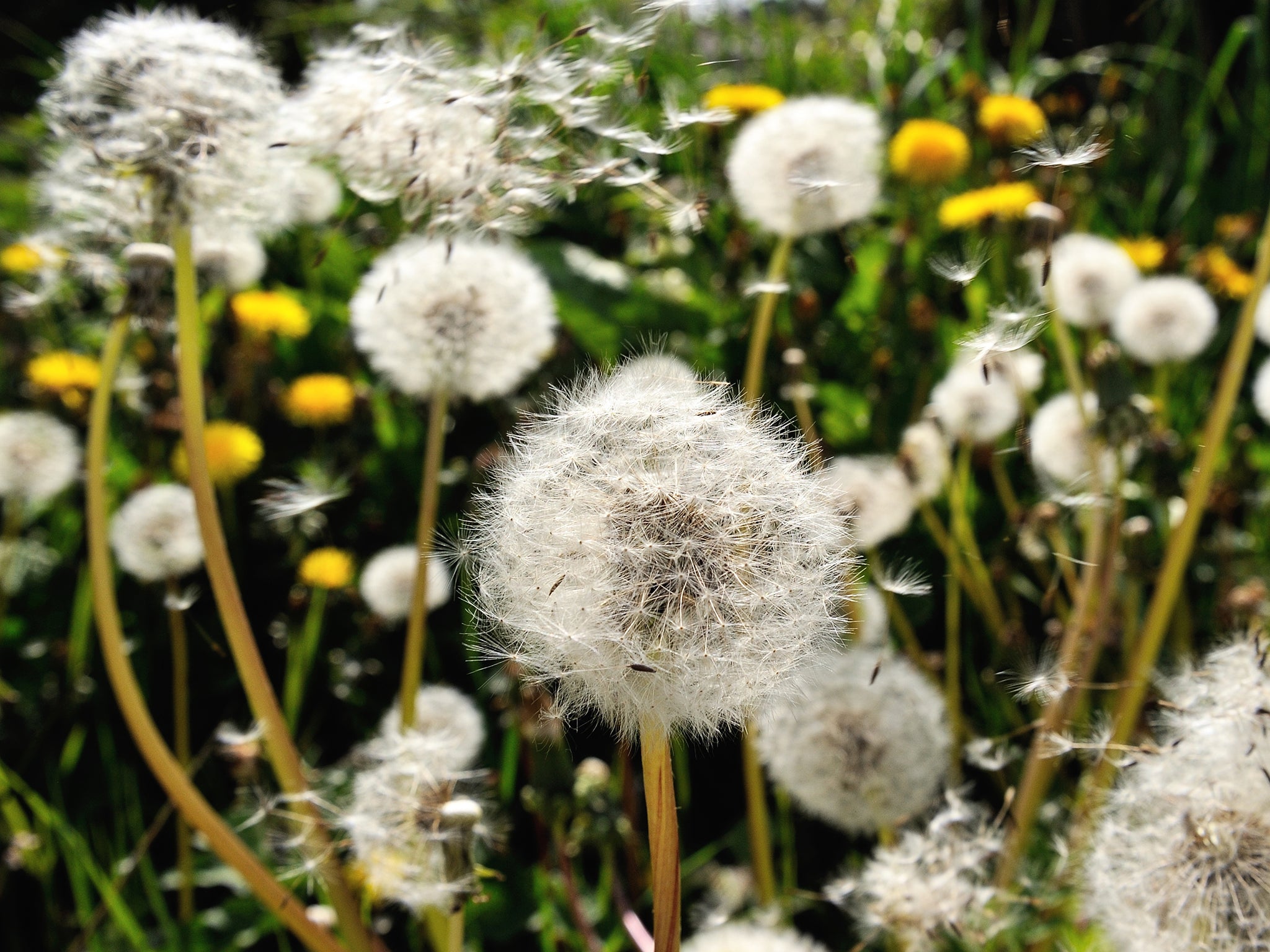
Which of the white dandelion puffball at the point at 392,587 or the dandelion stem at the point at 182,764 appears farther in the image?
the white dandelion puffball at the point at 392,587

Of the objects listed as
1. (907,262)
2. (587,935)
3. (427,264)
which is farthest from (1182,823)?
(907,262)

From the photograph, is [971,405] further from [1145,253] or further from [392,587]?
[1145,253]

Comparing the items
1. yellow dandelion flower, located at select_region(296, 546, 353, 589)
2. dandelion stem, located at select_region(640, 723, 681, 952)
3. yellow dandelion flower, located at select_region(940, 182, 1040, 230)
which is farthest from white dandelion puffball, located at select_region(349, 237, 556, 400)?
yellow dandelion flower, located at select_region(940, 182, 1040, 230)

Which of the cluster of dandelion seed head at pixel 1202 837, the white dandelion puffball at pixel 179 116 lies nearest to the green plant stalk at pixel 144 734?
the white dandelion puffball at pixel 179 116

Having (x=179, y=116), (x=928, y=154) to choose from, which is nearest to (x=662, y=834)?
(x=179, y=116)

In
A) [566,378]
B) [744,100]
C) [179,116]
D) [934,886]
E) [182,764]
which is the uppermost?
[179,116]

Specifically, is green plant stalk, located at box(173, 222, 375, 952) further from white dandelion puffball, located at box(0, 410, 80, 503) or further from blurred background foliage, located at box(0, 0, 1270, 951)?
white dandelion puffball, located at box(0, 410, 80, 503)

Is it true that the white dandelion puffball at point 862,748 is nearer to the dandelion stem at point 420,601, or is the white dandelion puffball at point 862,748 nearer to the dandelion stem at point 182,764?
the dandelion stem at point 420,601
